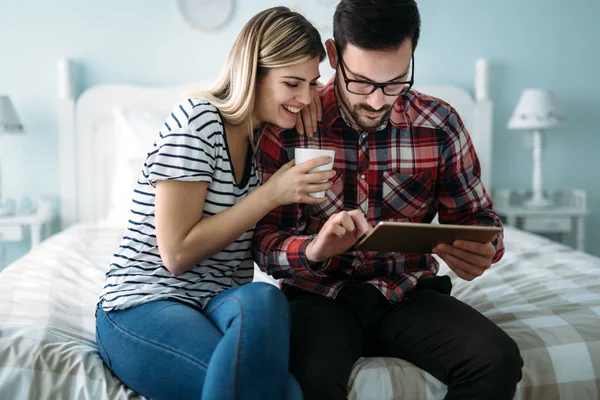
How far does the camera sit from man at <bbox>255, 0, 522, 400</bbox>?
1104 millimetres

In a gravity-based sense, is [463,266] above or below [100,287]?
above

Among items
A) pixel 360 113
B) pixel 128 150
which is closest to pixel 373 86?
pixel 360 113

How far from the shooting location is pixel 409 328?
3.92 feet

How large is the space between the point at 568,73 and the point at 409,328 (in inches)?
98.1

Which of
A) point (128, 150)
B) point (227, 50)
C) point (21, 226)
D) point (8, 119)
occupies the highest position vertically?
point (227, 50)

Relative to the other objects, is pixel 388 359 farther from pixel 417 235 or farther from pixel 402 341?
pixel 417 235

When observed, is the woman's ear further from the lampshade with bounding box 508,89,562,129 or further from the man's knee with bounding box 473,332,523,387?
the lampshade with bounding box 508,89,562,129

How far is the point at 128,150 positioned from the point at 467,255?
6.32 feet

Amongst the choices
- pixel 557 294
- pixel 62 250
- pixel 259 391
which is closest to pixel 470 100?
pixel 557 294

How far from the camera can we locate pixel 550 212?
9.74ft

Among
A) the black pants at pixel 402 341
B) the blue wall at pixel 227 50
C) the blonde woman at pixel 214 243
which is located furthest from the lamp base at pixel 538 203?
the blonde woman at pixel 214 243

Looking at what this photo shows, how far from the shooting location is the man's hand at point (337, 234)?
1.12 meters

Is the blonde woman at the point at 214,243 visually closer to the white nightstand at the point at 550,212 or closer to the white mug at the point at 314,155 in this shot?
the white mug at the point at 314,155

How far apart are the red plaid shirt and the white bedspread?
0.22m
